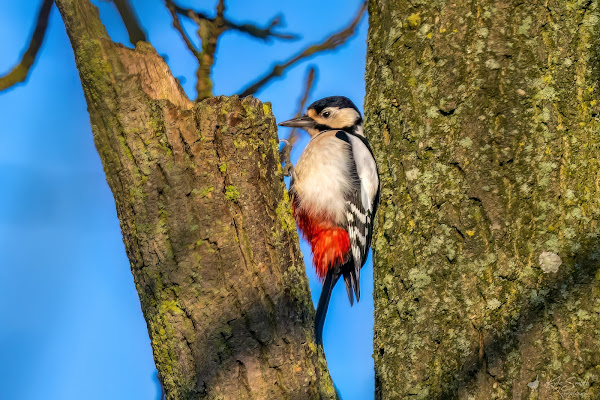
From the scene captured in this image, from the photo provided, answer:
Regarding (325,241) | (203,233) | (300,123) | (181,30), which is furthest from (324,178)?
(203,233)

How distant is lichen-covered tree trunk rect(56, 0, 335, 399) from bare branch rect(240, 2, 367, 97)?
5.44 ft

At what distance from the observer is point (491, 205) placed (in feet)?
6.40

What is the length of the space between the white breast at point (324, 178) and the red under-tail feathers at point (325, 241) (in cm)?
6

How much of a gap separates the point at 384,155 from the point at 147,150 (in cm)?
95

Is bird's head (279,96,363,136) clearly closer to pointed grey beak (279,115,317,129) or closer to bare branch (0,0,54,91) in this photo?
pointed grey beak (279,115,317,129)

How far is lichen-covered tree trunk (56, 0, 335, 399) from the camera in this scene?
1.71m

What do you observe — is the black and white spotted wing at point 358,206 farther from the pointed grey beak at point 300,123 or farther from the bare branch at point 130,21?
the bare branch at point 130,21

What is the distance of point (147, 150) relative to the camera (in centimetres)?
179

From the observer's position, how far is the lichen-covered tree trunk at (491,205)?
1.81 m

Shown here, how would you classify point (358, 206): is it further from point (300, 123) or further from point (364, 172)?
point (300, 123)

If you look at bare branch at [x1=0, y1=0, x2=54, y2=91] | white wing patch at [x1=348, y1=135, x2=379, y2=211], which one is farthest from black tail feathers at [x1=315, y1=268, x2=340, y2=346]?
bare branch at [x1=0, y1=0, x2=54, y2=91]

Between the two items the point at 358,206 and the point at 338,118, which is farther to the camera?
the point at 338,118

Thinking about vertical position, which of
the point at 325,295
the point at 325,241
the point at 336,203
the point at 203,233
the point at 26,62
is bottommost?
the point at 203,233

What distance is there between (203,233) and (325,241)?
184cm
